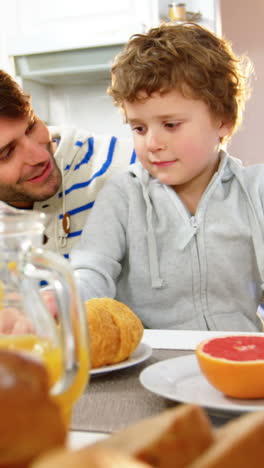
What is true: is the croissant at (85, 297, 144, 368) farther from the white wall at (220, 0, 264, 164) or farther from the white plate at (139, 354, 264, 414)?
the white wall at (220, 0, 264, 164)

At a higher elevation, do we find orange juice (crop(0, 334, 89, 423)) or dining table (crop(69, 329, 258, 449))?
orange juice (crop(0, 334, 89, 423))

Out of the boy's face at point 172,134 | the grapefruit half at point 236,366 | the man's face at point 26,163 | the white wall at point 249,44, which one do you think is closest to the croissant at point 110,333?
the grapefruit half at point 236,366

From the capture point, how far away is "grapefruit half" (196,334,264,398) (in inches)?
28.0

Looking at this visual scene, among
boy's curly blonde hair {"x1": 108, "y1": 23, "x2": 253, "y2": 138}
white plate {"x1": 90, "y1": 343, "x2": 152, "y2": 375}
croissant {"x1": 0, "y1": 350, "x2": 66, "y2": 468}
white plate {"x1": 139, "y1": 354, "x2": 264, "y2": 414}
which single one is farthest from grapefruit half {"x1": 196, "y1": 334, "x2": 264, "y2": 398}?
boy's curly blonde hair {"x1": 108, "y1": 23, "x2": 253, "y2": 138}

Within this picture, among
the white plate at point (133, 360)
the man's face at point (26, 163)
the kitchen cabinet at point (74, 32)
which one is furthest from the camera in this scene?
the kitchen cabinet at point (74, 32)

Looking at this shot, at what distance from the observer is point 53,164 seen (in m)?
1.84

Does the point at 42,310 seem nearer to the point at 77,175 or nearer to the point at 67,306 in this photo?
the point at 67,306

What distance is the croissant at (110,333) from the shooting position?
885mm

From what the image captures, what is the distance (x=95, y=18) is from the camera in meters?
3.43

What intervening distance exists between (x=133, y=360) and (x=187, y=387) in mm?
138

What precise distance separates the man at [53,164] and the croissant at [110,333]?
0.86 metres

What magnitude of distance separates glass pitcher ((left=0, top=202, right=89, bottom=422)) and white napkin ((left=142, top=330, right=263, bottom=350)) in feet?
1.66

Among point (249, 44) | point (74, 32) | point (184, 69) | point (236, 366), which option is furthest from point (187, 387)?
point (249, 44)

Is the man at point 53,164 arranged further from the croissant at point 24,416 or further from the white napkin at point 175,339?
the croissant at point 24,416
